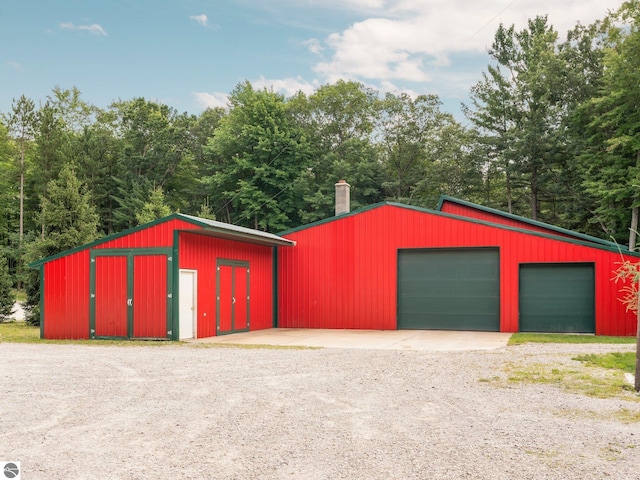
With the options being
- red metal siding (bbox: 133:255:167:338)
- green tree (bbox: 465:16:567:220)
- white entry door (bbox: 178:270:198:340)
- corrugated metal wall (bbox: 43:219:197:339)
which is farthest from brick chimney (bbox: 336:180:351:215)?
green tree (bbox: 465:16:567:220)

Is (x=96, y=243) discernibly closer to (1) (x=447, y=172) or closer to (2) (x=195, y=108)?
(1) (x=447, y=172)

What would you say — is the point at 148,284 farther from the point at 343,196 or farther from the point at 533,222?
the point at 533,222

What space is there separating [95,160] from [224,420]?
4679 cm

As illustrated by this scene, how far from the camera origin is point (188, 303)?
15.5 m

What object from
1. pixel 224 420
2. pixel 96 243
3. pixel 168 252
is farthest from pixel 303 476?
pixel 96 243

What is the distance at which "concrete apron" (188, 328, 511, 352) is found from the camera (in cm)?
1386

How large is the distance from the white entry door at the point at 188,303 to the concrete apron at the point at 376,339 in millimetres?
370

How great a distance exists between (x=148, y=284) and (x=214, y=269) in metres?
2.03

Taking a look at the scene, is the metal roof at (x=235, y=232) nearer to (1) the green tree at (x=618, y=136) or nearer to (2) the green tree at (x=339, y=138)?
(1) the green tree at (x=618, y=136)

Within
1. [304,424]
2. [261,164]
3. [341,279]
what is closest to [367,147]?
[261,164]

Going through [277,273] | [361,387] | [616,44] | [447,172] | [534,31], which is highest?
[534,31]

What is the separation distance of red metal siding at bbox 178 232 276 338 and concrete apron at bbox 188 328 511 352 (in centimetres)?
59

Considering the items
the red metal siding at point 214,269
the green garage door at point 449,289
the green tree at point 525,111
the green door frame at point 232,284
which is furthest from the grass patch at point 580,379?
the green tree at point 525,111

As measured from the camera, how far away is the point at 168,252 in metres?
15.1
